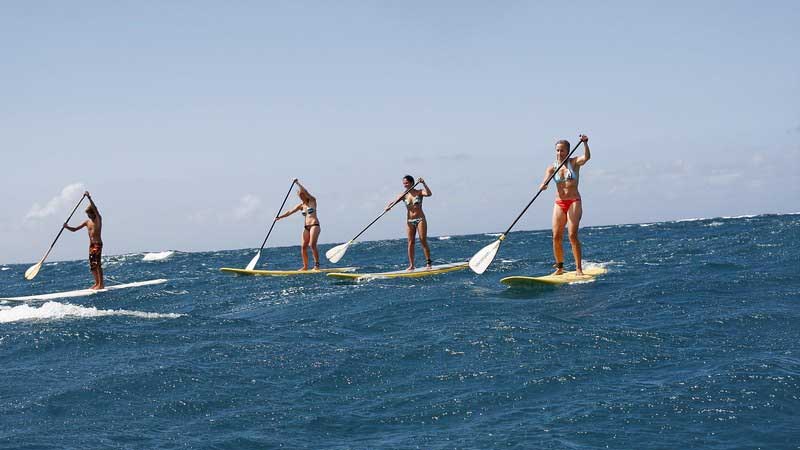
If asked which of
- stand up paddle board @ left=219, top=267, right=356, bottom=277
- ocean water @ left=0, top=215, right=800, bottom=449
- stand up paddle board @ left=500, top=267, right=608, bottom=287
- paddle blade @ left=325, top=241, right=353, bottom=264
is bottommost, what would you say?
ocean water @ left=0, top=215, right=800, bottom=449

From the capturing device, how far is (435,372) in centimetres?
705

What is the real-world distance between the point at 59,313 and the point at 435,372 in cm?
878

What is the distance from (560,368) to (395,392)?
1589 mm

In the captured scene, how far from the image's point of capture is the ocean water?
5414 mm

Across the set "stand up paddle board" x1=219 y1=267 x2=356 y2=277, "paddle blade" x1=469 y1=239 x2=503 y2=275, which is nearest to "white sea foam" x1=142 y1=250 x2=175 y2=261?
"stand up paddle board" x1=219 y1=267 x2=356 y2=277

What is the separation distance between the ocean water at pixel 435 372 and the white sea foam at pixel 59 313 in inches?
4.7

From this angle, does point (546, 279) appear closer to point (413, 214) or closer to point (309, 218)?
point (413, 214)

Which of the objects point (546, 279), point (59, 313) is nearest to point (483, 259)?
point (546, 279)

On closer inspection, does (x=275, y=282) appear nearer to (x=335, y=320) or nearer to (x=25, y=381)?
(x=335, y=320)

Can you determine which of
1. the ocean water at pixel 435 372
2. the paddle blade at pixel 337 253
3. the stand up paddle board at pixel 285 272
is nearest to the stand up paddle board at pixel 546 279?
the ocean water at pixel 435 372

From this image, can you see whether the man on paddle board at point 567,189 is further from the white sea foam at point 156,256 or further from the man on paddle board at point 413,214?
the white sea foam at point 156,256

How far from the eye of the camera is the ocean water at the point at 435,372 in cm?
541

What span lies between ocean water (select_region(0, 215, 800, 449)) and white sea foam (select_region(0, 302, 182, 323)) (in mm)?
118

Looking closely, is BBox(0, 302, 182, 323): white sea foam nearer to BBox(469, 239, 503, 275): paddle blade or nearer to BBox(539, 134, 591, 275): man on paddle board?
BBox(469, 239, 503, 275): paddle blade
